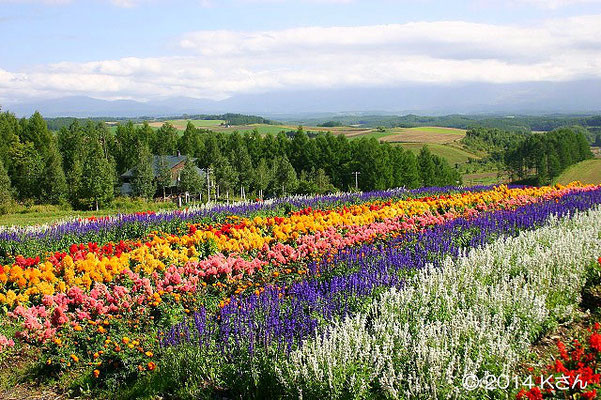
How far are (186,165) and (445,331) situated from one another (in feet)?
127

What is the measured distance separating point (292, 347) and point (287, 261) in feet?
13.3

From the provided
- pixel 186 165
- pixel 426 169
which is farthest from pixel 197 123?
pixel 186 165

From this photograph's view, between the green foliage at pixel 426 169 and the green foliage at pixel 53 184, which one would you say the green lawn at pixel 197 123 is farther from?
the green foliage at pixel 53 184

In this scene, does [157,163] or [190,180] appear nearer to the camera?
[190,180]

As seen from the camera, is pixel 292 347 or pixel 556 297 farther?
pixel 556 297

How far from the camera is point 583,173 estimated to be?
64.7m

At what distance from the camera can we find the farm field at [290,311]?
162 inches

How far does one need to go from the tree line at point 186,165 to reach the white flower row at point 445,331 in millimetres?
31239

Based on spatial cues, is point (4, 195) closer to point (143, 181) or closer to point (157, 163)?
point (143, 181)

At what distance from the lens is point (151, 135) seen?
5669 centimetres

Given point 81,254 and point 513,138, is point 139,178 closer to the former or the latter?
point 81,254

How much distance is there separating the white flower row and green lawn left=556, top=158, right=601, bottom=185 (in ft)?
197

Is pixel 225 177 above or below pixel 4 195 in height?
below

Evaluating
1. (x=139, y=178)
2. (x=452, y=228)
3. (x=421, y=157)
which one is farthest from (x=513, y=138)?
(x=452, y=228)
